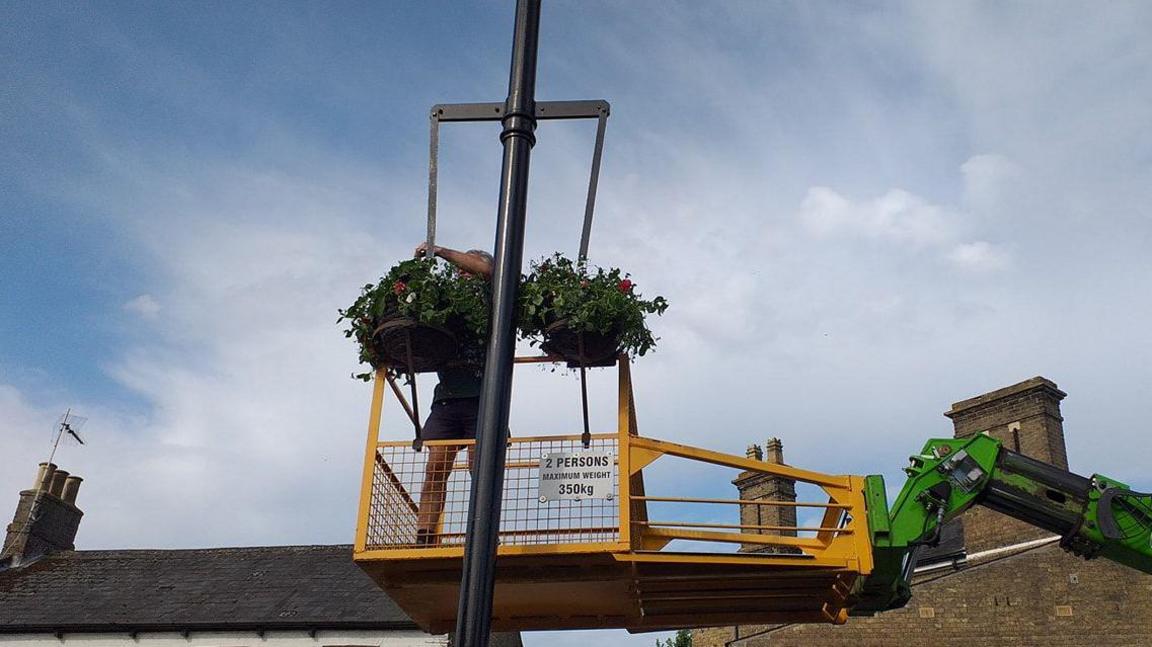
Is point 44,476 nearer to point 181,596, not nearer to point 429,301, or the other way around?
point 181,596

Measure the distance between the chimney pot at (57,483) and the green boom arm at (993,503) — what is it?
799 inches

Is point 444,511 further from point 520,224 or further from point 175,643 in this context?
point 175,643

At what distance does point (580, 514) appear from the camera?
747cm

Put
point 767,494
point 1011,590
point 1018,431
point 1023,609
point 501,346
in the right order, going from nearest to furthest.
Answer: point 501,346
point 1023,609
point 1011,590
point 1018,431
point 767,494

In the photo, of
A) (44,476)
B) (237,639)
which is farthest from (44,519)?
(237,639)

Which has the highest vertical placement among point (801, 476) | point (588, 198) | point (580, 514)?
point (588, 198)

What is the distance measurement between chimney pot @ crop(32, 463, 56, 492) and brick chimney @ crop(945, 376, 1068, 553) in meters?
18.5

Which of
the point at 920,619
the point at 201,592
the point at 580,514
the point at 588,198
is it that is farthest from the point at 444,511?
the point at 201,592

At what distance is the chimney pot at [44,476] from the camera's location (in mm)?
23391

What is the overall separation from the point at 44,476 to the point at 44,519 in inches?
38.9

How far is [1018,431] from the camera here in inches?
725

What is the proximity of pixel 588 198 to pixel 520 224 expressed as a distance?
5.08 feet

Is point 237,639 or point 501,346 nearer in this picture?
point 501,346

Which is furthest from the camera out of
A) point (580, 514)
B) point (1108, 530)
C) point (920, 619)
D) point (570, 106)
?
point (920, 619)
